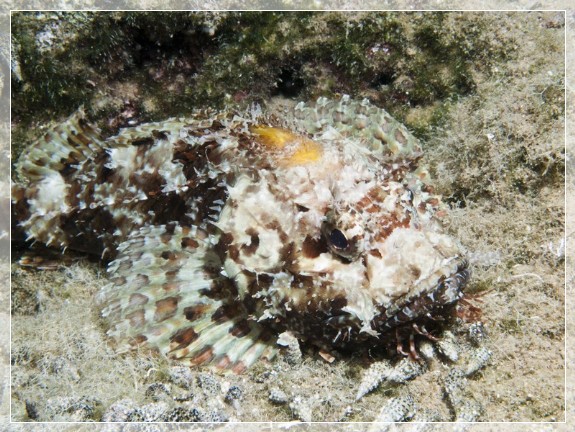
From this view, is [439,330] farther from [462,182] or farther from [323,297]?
[462,182]

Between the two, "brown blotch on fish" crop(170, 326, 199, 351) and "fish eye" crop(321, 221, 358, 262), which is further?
"brown blotch on fish" crop(170, 326, 199, 351)

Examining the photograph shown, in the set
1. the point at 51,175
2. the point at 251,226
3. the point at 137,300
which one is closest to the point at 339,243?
the point at 251,226

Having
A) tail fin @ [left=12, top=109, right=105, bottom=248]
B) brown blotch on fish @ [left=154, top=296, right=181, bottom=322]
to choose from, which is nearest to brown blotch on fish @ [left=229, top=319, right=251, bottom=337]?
brown blotch on fish @ [left=154, top=296, right=181, bottom=322]

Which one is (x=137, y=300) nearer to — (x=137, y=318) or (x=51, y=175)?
(x=137, y=318)

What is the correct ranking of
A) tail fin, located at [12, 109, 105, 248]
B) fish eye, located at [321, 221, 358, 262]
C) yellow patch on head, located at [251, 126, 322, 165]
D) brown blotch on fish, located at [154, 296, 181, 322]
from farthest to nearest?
tail fin, located at [12, 109, 105, 248], brown blotch on fish, located at [154, 296, 181, 322], yellow patch on head, located at [251, 126, 322, 165], fish eye, located at [321, 221, 358, 262]

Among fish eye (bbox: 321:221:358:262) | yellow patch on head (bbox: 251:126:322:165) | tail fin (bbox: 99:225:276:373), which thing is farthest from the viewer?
tail fin (bbox: 99:225:276:373)

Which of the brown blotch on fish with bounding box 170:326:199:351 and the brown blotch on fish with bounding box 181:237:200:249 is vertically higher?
the brown blotch on fish with bounding box 181:237:200:249

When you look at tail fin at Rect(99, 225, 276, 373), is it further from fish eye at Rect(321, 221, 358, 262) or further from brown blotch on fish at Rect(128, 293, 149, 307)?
fish eye at Rect(321, 221, 358, 262)
